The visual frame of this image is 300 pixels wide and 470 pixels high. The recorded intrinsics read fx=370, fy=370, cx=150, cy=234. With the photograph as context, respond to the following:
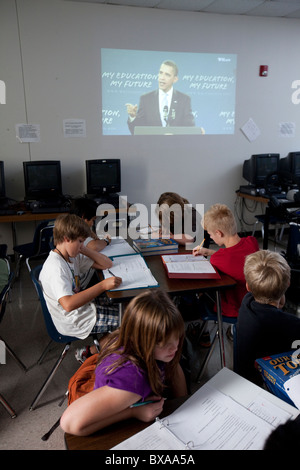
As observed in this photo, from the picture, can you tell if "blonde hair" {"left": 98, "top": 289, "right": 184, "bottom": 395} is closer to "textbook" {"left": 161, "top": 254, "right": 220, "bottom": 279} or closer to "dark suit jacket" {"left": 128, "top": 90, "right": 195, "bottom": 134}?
"textbook" {"left": 161, "top": 254, "right": 220, "bottom": 279}

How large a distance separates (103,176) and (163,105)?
1232 millimetres

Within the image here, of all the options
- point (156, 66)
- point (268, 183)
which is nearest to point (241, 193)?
point (268, 183)

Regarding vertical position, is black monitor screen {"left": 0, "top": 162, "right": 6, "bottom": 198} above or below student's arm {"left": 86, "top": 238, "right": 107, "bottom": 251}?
above

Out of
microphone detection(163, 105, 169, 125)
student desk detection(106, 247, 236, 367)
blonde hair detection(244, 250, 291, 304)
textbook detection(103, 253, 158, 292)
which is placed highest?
microphone detection(163, 105, 169, 125)

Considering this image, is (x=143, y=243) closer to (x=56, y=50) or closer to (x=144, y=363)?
(x=144, y=363)

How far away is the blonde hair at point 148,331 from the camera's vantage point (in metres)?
1.05

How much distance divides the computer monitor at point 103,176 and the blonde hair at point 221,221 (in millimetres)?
2272

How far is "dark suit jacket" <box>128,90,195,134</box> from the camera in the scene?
4605 millimetres

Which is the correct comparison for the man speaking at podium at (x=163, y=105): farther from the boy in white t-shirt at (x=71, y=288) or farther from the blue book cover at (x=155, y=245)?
the boy in white t-shirt at (x=71, y=288)

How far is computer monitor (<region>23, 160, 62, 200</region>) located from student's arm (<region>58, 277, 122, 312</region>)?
2508mm

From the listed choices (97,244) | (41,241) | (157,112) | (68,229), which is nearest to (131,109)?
(157,112)

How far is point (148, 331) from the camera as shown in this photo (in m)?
1.05

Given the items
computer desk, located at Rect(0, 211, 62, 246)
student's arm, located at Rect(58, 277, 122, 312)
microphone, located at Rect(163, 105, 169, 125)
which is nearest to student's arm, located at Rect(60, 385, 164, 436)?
student's arm, located at Rect(58, 277, 122, 312)

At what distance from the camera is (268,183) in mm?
4781
